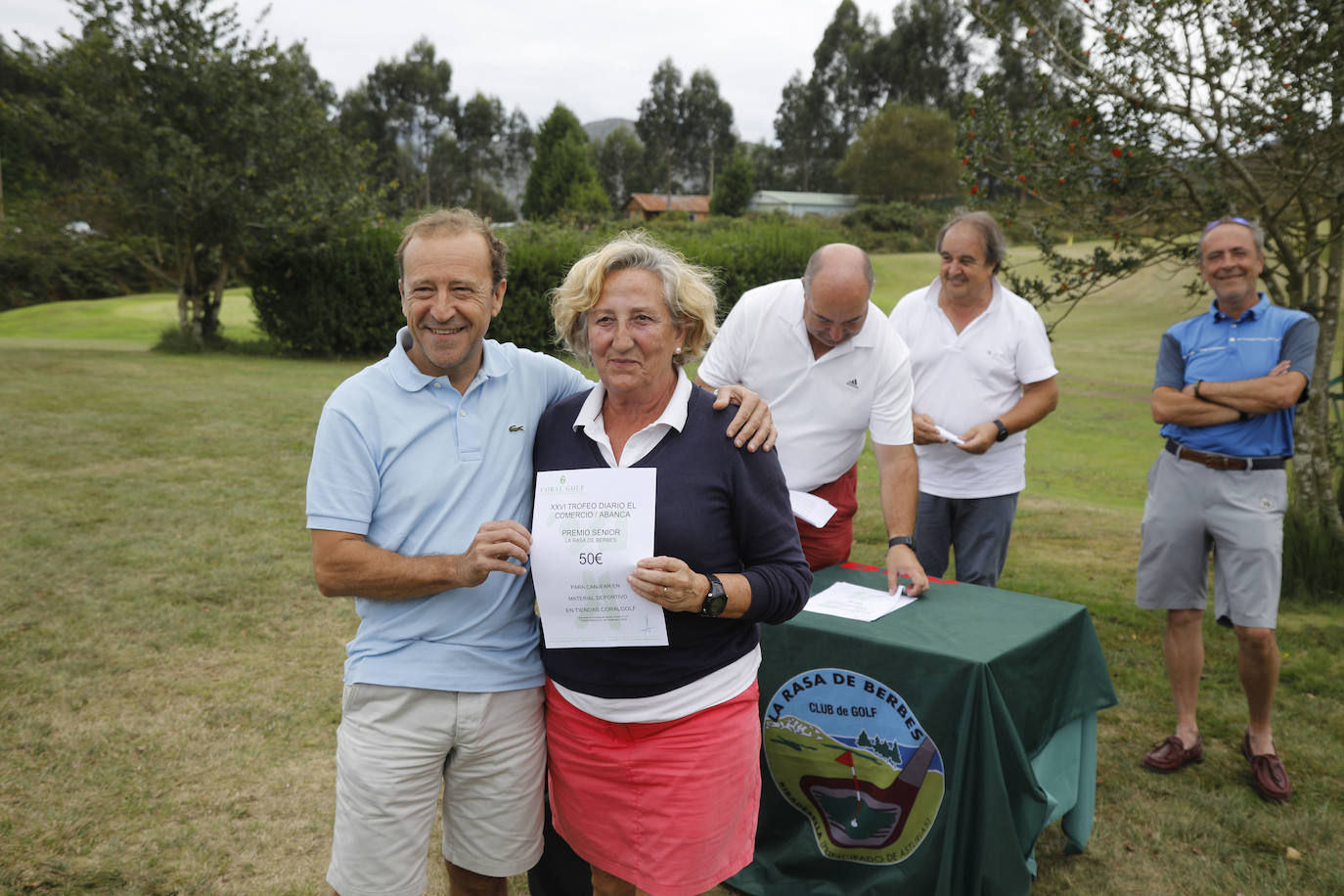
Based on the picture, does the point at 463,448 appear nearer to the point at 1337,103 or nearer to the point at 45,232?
the point at 1337,103

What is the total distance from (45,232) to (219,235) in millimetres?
5040

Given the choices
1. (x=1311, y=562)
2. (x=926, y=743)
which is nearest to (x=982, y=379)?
(x=926, y=743)

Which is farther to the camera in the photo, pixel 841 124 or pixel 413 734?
pixel 841 124

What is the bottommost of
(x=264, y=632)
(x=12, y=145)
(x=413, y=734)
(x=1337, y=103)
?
(x=264, y=632)

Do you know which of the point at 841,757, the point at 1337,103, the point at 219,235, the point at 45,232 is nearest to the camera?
the point at 841,757

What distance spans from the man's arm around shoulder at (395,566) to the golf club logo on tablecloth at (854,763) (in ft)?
4.21

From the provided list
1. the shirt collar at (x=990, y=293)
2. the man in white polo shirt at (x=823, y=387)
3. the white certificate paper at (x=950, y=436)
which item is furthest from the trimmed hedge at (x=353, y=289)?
the man in white polo shirt at (x=823, y=387)

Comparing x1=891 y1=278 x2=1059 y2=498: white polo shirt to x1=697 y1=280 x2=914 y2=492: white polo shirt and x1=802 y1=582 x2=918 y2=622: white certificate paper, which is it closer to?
x1=697 y1=280 x2=914 y2=492: white polo shirt

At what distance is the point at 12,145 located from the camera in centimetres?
4712

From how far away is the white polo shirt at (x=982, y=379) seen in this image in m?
4.04

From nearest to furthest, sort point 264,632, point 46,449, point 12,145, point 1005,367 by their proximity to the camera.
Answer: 1. point 1005,367
2. point 264,632
3. point 46,449
4. point 12,145

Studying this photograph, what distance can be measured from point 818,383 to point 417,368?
165 cm

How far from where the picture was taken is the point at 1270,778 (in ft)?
12.0

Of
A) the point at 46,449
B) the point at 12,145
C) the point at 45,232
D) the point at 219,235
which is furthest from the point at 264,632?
the point at 12,145
